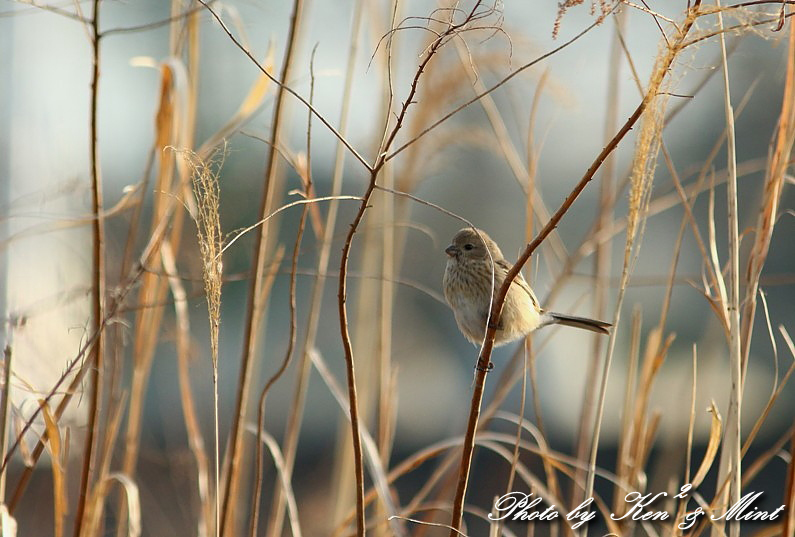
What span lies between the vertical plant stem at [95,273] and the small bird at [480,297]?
1375 mm

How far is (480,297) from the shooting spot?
9.27ft

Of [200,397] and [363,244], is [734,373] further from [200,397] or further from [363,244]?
[200,397]

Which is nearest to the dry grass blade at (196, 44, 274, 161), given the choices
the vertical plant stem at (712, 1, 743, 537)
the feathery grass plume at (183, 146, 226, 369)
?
the feathery grass plume at (183, 146, 226, 369)

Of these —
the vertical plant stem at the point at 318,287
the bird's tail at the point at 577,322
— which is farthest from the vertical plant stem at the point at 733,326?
the vertical plant stem at the point at 318,287

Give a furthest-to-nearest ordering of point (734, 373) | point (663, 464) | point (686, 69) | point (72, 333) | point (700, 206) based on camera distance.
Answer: point (700, 206) < point (663, 464) < point (72, 333) < point (734, 373) < point (686, 69)

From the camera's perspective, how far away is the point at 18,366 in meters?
1.89

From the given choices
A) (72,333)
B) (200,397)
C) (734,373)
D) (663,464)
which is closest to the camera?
(734,373)

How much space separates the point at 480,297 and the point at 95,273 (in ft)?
4.99

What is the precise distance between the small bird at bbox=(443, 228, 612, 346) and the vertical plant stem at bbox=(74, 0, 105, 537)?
137 cm

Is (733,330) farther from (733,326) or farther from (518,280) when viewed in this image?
(518,280)

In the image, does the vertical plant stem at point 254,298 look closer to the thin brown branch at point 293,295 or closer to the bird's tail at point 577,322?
the thin brown branch at point 293,295

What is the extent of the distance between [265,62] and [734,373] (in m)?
1.23

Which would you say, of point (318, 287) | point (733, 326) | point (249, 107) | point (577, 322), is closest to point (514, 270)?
point (733, 326)

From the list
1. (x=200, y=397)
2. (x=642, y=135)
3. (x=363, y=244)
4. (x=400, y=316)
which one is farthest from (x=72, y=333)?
(x=400, y=316)
